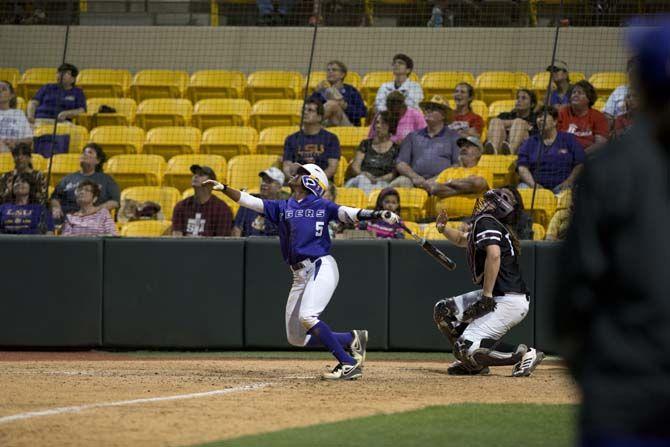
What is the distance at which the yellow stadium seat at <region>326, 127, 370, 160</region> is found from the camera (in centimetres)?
1321

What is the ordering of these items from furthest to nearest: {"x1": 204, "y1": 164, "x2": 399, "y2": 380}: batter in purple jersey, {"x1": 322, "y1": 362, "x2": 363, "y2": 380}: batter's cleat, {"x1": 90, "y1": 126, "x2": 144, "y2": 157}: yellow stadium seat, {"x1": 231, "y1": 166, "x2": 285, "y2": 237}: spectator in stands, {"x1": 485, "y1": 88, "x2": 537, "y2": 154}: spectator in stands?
{"x1": 90, "y1": 126, "x2": 144, "y2": 157}: yellow stadium seat, {"x1": 485, "y1": 88, "x2": 537, "y2": 154}: spectator in stands, {"x1": 231, "y1": 166, "x2": 285, "y2": 237}: spectator in stands, {"x1": 204, "y1": 164, "x2": 399, "y2": 380}: batter in purple jersey, {"x1": 322, "y1": 362, "x2": 363, "y2": 380}: batter's cleat

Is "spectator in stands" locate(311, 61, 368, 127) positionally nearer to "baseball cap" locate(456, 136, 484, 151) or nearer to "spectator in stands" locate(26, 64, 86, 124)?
"baseball cap" locate(456, 136, 484, 151)

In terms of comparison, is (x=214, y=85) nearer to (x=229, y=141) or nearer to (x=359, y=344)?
(x=229, y=141)

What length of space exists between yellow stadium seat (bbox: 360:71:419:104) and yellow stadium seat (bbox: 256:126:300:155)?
1306 mm

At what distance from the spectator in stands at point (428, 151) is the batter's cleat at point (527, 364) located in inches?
130

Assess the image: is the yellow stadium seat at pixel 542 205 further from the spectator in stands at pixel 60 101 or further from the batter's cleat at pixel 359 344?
the spectator in stands at pixel 60 101

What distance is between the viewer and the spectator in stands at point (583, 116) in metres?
12.1

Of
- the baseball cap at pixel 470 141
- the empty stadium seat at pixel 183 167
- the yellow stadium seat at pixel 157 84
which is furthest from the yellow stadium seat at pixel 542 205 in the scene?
the yellow stadium seat at pixel 157 84

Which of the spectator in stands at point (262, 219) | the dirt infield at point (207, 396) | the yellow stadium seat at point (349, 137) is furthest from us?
the yellow stadium seat at point (349, 137)


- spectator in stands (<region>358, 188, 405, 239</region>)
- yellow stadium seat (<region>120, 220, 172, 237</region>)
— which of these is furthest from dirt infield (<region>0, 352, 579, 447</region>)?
yellow stadium seat (<region>120, 220, 172, 237</region>)

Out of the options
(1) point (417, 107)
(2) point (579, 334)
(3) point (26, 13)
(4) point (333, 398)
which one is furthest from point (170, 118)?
(2) point (579, 334)

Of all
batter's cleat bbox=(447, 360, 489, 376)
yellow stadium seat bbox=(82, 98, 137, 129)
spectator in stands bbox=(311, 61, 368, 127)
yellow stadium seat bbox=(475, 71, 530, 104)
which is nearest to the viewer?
batter's cleat bbox=(447, 360, 489, 376)

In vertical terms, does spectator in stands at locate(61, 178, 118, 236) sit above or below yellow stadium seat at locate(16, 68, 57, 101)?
below

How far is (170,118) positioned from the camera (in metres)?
14.7
